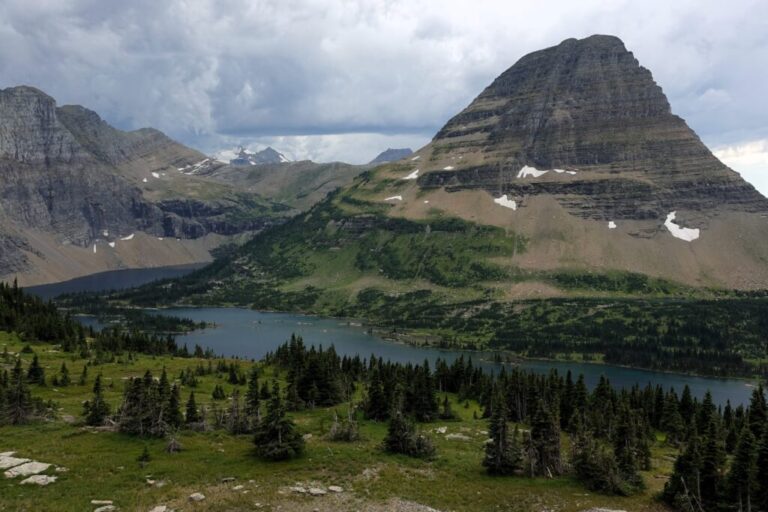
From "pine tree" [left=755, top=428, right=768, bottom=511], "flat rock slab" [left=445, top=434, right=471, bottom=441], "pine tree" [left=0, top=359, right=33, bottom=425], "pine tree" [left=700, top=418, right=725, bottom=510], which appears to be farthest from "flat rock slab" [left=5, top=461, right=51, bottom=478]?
"pine tree" [left=755, top=428, right=768, bottom=511]

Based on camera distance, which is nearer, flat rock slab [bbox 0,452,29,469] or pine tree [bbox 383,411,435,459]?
flat rock slab [bbox 0,452,29,469]

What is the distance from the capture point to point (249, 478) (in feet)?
190

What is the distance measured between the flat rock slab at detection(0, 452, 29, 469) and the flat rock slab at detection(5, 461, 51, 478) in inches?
31.5

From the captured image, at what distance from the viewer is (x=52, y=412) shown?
76.8m

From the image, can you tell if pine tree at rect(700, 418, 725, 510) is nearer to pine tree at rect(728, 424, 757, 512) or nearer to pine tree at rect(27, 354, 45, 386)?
pine tree at rect(728, 424, 757, 512)

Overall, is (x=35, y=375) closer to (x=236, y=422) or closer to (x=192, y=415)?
(x=192, y=415)

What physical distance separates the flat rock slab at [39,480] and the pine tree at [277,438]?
1947 centimetres

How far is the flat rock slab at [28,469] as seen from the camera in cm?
5388

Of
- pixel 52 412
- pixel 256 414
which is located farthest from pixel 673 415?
pixel 52 412

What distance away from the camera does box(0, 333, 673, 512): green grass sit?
51531mm

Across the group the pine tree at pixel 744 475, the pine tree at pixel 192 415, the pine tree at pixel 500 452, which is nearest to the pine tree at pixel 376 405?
the pine tree at pixel 192 415

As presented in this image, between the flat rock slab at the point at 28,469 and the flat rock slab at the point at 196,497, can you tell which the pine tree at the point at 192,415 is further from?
the flat rock slab at the point at 196,497

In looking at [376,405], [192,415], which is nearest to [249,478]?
[192,415]

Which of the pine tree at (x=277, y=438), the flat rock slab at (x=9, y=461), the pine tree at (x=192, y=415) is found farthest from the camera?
the pine tree at (x=192, y=415)
